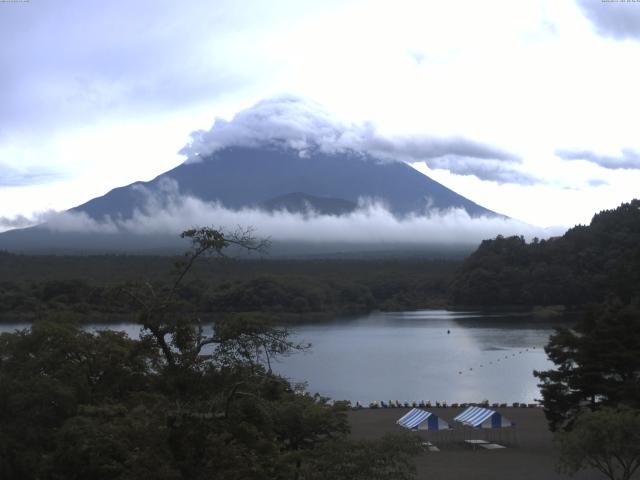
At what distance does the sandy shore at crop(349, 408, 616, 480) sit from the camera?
13.4 metres

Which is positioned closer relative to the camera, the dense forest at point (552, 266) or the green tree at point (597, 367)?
the green tree at point (597, 367)

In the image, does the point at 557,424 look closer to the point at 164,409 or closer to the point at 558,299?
the point at 164,409

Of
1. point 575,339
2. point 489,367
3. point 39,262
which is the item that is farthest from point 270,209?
point 575,339

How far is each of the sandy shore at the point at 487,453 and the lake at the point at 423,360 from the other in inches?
104

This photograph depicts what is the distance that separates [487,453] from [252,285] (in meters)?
43.8

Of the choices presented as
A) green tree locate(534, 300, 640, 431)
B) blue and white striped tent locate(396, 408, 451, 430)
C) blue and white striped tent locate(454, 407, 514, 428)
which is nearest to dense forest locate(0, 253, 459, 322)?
blue and white striped tent locate(396, 408, 451, 430)

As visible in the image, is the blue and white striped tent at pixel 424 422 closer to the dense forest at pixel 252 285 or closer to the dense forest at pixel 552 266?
the dense forest at pixel 252 285

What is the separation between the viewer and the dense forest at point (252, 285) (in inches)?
1988

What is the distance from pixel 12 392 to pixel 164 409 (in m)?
3.95

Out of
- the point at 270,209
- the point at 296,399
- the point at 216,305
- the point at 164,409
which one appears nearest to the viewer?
the point at 164,409

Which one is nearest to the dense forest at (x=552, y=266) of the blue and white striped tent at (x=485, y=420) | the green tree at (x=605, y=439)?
the blue and white striped tent at (x=485, y=420)

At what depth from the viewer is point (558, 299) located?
59219 mm

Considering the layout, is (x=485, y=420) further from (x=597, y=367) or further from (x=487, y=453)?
(x=597, y=367)

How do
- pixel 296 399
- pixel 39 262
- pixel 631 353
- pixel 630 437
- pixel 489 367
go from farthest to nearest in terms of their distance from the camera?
1. pixel 39 262
2. pixel 489 367
3. pixel 631 353
4. pixel 296 399
5. pixel 630 437
